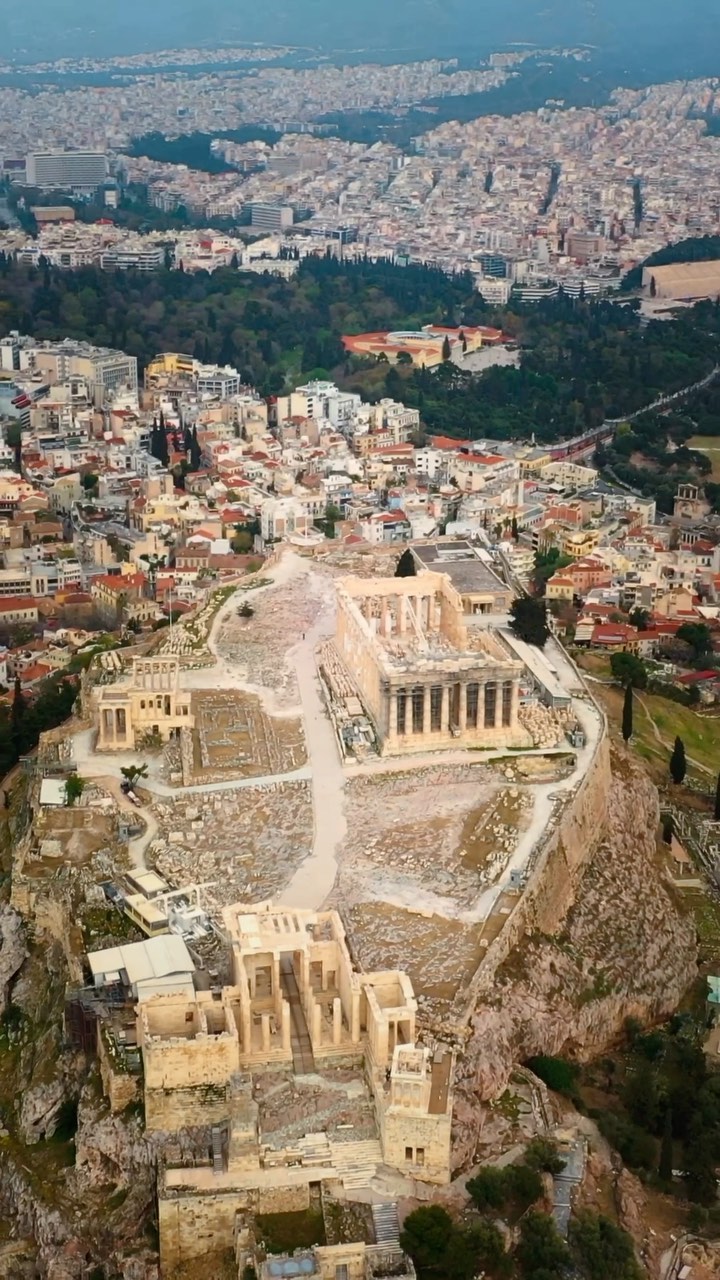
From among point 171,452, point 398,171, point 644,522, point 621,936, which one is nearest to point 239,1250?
point 621,936

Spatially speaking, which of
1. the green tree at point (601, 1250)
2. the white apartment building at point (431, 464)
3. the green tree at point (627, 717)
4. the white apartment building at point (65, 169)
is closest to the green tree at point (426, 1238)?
the green tree at point (601, 1250)

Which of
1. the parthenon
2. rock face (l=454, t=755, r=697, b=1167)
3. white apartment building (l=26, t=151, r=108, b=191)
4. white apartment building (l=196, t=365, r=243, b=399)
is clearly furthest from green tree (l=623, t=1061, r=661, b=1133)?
white apartment building (l=26, t=151, r=108, b=191)

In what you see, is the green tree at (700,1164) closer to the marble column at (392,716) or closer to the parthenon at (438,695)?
the parthenon at (438,695)

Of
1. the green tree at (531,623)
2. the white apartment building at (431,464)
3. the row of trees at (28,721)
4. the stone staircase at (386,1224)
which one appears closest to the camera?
the stone staircase at (386,1224)

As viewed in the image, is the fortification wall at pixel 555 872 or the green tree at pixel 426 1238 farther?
the fortification wall at pixel 555 872

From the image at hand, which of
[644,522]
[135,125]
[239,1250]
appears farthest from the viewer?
[135,125]

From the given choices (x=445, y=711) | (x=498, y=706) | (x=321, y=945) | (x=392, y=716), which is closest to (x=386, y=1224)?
(x=321, y=945)

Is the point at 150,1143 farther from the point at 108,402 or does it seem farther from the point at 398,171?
the point at 398,171
